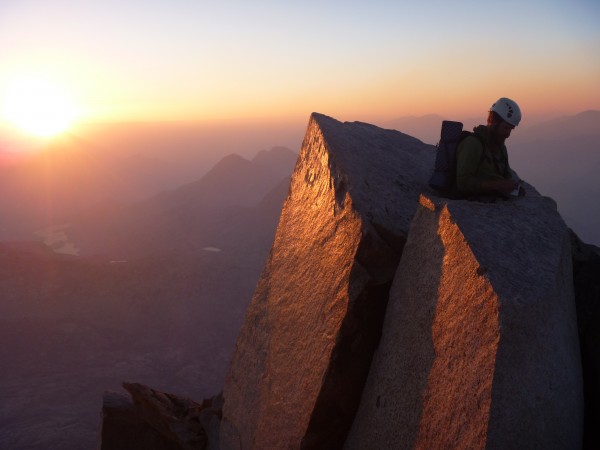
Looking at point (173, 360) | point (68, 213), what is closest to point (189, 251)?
point (173, 360)

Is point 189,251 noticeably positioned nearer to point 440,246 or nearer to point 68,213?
point 440,246

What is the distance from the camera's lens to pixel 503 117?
7980mm

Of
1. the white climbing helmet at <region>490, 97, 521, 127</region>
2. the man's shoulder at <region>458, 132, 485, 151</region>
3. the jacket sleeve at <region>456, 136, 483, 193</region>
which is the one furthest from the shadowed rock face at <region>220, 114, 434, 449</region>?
the white climbing helmet at <region>490, 97, 521, 127</region>

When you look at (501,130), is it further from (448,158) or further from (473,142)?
(448,158)

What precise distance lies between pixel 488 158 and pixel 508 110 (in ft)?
2.82

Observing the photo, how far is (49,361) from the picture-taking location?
51.7 m

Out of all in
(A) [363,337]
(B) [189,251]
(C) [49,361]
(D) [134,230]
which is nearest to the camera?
(A) [363,337]

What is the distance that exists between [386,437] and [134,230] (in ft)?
452

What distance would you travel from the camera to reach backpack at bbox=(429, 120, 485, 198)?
8.47 metres

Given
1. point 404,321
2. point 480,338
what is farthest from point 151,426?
point 480,338

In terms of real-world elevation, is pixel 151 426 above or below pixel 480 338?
below

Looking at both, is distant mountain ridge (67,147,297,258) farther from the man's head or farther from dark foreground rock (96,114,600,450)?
the man's head

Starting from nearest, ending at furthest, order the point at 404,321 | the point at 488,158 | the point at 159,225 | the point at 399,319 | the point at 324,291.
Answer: the point at 404,321
the point at 399,319
the point at 324,291
the point at 488,158
the point at 159,225

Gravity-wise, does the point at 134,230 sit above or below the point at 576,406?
above
